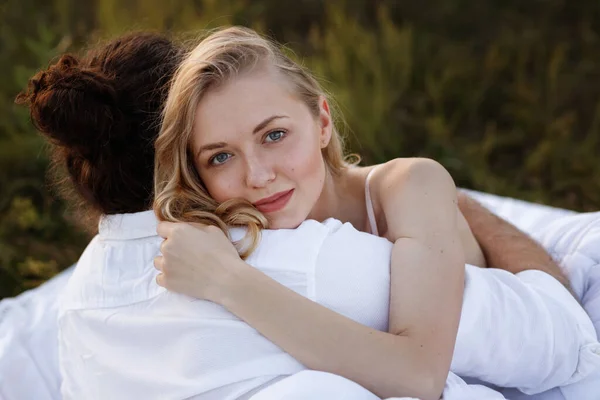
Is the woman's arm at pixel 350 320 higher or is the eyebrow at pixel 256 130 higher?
the eyebrow at pixel 256 130

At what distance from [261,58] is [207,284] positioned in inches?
25.6

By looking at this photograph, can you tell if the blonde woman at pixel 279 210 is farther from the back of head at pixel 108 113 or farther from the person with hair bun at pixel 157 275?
the back of head at pixel 108 113

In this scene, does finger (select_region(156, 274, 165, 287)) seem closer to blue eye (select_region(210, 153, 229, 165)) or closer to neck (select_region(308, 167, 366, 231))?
blue eye (select_region(210, 153, 229, 165))

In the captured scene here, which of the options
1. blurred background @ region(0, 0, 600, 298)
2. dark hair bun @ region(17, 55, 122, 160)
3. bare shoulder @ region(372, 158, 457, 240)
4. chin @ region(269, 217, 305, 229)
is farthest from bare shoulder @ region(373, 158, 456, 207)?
blurred background @ region(0, 0, 600, 298)

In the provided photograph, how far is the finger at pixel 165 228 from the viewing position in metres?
1.94

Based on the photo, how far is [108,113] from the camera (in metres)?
2.04

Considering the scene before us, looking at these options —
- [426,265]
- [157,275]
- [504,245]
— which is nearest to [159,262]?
[157,275]

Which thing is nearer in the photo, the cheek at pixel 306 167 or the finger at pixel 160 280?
the finger at pixel 160 280

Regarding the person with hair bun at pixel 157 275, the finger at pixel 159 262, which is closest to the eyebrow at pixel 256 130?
the person with hair bun at pixel 157 275

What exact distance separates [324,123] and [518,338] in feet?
2.69

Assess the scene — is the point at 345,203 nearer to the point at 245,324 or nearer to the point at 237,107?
the point at 237,107

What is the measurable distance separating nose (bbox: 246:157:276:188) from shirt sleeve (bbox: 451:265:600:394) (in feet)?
1.89

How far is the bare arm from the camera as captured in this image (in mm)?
2361

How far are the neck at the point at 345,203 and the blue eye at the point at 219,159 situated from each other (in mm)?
421
